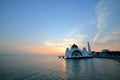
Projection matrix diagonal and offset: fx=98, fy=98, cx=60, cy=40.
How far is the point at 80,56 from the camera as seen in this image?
116 meters

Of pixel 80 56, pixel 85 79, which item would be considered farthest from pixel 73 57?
pixel 85 79

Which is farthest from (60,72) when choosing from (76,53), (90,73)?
(76,53)

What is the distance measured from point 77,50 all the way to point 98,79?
303 ft

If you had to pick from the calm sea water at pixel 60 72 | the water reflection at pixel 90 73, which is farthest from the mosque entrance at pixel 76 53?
the water reflection at pixel 90 73

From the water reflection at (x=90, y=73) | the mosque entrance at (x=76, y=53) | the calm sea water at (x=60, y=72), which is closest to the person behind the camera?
the water reflection at (x=90, y=73)

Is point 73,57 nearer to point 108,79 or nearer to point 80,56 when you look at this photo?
point 80,56

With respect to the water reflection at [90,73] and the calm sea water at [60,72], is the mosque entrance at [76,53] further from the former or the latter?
the water reflection at [90,73]

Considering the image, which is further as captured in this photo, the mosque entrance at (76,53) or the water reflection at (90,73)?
the mosque entrance at (76,53)

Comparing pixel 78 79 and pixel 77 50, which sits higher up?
pixel 77 50

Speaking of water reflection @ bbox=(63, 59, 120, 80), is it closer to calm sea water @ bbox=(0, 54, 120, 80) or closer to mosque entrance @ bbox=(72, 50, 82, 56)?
calm sea water @ bbox=(0, 54, 120, 80)

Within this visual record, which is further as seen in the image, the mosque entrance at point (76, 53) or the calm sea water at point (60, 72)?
the mosque entrance at point (76, 53)

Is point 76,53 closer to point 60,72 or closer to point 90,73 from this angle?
point 60,72

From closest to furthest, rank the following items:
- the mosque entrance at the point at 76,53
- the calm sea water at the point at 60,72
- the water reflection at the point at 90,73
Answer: the water reflection at the point at 90,73
the calm sea water at the point at 60,72
the mosque entrance at the point at 76,53

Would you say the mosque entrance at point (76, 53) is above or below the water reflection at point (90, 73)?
above
